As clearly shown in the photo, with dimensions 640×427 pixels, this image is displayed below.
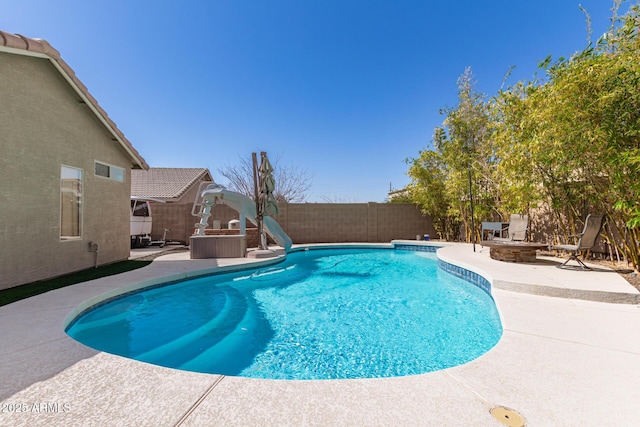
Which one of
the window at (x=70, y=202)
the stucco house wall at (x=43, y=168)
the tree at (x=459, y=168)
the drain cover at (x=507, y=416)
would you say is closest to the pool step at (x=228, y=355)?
the drain cover at (x=507, y=416)

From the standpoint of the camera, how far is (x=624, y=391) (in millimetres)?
1743

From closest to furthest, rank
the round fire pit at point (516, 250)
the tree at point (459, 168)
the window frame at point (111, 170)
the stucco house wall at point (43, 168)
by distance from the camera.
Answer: the stucco house wall at point (43, 168) < the round fire pit at point (516, 250) < the window frame at point (111, 170) < the tree at point (459, 168)

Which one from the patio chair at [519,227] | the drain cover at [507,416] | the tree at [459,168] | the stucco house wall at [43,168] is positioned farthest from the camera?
the tree at [459,168]

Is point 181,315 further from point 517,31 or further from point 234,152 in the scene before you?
point 234,152

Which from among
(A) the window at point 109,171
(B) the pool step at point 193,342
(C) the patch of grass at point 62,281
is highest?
(A) the window at point 109,171

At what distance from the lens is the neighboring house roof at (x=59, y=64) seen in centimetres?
446

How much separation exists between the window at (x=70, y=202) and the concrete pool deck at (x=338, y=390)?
385 centimetres

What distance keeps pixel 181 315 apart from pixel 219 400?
116 inches

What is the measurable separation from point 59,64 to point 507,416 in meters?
8.31

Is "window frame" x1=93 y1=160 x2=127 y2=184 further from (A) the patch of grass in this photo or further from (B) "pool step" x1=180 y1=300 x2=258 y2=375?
(B) "pool step" x1=180 y1=300 x2=258 y2=375

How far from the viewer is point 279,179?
81.5 ft

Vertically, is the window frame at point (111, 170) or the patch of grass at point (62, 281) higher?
the window frame at point (111, 170)

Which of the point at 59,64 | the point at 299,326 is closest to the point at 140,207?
the point at 59,64

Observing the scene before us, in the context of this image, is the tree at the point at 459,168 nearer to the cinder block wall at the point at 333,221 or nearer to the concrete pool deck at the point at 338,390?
the cinder block wall at the point at 333,221
